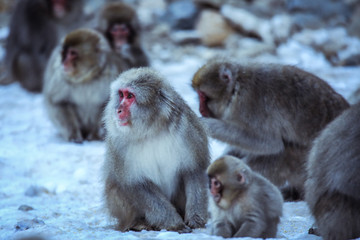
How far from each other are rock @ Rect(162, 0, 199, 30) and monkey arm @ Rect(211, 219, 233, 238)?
801 centimetres

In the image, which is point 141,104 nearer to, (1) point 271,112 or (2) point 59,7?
(1) point 271,112

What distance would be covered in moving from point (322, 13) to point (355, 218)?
8949 millimetres

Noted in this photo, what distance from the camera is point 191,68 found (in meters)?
9.25

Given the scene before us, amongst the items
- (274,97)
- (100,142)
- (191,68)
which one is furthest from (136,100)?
(191,68)

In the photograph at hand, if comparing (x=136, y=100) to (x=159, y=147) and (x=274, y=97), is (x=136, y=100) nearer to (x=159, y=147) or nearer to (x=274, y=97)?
(x=159, y=147)

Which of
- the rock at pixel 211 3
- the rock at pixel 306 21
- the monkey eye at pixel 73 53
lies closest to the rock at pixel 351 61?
the rock at pixel 306 21

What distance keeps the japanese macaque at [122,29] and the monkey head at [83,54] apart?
65 centimetres

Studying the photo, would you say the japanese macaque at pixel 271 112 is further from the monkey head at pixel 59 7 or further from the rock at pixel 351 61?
the monkey head at pixel 59 7

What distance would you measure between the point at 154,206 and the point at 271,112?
1.55 m

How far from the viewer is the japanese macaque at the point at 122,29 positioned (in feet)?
24.6

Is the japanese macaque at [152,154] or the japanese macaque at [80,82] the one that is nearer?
the japanese macaque at [152,154]

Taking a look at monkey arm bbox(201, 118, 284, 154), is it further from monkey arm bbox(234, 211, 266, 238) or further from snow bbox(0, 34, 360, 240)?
monkey arm bbox(234, 211, 266, 238)

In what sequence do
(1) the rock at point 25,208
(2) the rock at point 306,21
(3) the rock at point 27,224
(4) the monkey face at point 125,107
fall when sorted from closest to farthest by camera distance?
1. (4) the monkey face at point 125,107
2. (3) the rock at point 27,224
3. (1) the rock at point 25,208
4. (2) the rock at point 306,21

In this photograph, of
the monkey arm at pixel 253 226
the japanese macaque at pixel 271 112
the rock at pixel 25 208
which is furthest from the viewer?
the japanese macaque at pixel 271 112
